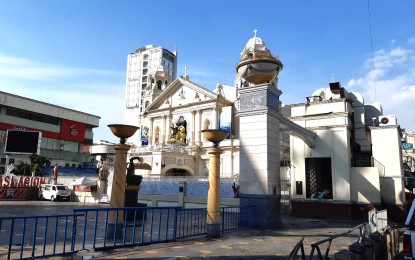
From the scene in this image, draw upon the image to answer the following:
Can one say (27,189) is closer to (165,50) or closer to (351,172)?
(351,172)

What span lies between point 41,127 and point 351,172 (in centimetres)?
5529

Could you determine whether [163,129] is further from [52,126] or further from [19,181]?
[52,126]

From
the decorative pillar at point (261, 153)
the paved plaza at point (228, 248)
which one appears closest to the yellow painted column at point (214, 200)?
the paved plaza at point (228, 248)

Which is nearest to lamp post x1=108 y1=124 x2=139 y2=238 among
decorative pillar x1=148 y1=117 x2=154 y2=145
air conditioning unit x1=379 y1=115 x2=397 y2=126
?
air conditioning unit x1=379 y1=115 x2=397 y2=126

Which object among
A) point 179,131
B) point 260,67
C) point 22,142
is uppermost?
point 179,131

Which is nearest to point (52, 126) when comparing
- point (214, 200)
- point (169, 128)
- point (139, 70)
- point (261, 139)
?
point (169, 128)

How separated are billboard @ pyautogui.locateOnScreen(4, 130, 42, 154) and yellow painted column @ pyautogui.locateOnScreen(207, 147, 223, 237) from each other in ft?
96.2

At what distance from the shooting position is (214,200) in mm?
10031

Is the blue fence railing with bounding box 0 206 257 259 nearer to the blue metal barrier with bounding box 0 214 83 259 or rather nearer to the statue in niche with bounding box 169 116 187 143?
the blue metal barrier with bounding box 0 214 83 259

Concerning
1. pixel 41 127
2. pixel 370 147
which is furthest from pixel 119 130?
pixel 41 127

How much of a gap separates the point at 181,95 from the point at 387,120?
27.1m

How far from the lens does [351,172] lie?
56.1 feet

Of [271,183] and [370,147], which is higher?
[370,147]

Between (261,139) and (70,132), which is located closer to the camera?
(261,139)
